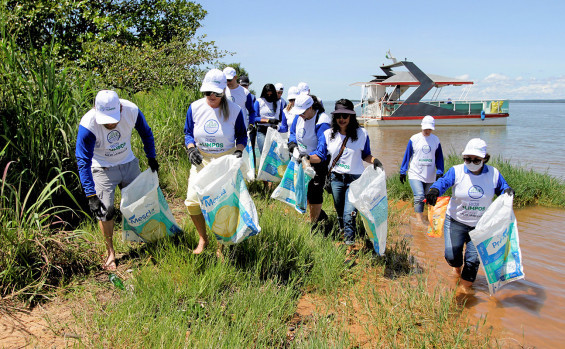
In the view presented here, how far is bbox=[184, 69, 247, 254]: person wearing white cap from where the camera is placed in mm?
3613

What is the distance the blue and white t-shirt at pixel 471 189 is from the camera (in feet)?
11.8

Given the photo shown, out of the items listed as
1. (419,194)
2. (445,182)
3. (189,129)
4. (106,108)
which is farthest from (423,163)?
(106,108)

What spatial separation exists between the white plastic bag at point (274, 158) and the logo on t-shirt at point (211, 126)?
1.88 m

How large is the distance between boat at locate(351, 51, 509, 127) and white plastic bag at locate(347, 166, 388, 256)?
24286 mm

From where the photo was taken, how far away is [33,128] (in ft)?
12.3

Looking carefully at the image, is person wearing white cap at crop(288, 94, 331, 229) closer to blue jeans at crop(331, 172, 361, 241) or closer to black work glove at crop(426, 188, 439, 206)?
blue jeans at crop(331, 172, 361, 241)

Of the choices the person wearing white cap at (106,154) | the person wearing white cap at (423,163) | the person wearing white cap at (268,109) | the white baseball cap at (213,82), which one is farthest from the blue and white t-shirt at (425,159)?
the person wearing white cap at (106,154)

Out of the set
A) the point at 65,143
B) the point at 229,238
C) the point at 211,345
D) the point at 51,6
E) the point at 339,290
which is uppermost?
the point at 51,6

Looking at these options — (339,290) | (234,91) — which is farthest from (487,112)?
(339,290)

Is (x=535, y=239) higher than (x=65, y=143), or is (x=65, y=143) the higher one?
(x=65, y=143)

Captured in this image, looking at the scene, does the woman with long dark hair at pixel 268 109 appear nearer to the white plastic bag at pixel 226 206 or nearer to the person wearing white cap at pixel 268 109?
the person wearing white cap at pixel 268 109

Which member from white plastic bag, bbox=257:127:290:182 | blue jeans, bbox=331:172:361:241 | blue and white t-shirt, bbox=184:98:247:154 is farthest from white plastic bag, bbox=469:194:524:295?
white plastic bag, bbox=257:127:290:182

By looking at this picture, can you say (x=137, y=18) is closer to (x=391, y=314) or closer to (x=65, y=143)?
(x=65, y=143)

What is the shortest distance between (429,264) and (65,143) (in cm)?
392
